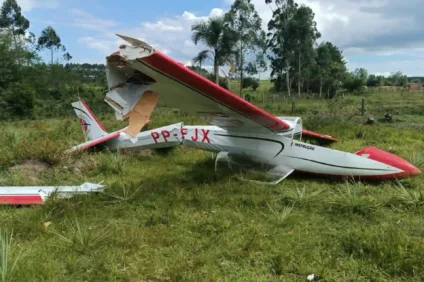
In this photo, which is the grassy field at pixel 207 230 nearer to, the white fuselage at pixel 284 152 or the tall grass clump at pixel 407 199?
the tall grass clump at pixel 407 199

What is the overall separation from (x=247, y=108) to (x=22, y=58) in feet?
131

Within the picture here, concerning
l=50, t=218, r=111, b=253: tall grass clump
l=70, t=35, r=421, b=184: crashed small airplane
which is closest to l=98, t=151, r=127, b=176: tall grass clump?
l=70, t=35, r=421, b=184: crashed small airplane

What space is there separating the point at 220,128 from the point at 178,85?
2.68 metres

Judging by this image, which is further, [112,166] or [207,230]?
[112,166]

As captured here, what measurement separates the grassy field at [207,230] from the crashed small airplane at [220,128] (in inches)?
12.7

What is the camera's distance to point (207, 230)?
419 centimetres

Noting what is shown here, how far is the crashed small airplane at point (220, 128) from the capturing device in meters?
4.46

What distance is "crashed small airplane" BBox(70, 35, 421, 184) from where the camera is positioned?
14.6ft

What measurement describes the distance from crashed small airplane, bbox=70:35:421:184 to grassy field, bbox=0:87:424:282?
0.32m

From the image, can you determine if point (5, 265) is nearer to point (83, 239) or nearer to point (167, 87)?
point (83, 239)

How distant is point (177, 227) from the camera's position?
170 inches

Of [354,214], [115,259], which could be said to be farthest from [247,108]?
[115,259]

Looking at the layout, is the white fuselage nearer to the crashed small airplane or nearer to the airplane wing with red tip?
the crashed small airplane

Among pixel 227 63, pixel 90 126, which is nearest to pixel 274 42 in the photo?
pixel 227 63
